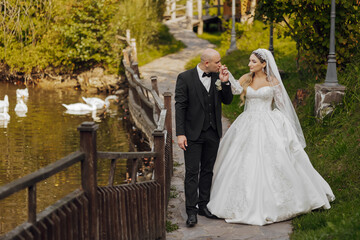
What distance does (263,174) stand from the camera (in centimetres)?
663

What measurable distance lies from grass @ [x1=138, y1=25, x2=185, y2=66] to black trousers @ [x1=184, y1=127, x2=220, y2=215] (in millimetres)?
16782

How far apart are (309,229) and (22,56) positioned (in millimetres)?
18613

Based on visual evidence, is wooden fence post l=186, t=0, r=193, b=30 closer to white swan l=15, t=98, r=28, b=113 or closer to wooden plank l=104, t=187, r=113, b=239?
white swan l=15, t=98, r=28, b=113

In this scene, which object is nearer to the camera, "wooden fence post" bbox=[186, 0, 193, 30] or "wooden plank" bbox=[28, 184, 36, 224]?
"wooden plank" bbox=[28, 184, 36, 224]

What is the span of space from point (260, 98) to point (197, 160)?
1.18 m

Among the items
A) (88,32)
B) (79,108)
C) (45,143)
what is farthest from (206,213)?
(88,32)

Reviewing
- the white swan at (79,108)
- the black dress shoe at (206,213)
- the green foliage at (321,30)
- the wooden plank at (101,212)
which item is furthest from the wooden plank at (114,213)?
the white swan at (79,108)

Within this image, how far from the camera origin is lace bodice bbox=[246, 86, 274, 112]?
6.98m

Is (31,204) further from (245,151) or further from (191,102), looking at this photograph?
(245,151)

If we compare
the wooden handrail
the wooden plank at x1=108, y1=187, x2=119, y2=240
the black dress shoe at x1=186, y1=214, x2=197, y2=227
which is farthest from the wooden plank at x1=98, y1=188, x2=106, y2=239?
the black dress shoe at x1=186, y1=214, x2=197, y2=227

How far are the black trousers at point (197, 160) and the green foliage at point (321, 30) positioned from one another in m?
4.93

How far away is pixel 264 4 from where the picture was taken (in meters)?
12.1

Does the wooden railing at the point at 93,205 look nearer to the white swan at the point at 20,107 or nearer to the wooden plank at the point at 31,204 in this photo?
the wooden plank at the point at 31,204

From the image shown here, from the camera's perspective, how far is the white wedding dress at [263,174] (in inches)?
258
